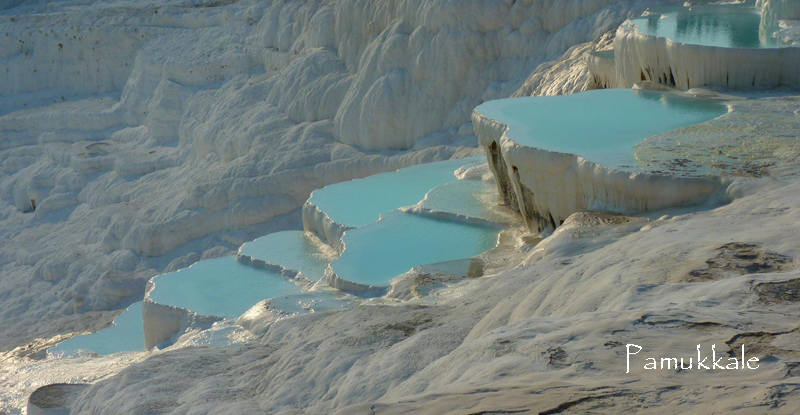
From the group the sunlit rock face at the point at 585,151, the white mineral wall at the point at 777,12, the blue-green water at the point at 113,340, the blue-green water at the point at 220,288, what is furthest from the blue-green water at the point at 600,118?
the blue-green water at the point at 113,340

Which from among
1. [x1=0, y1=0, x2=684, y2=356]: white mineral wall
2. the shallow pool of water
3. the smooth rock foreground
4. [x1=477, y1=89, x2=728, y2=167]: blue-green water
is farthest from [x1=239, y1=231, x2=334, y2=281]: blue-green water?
[x1=0, y1=0, x2=684, y2=356]: white mineral wall

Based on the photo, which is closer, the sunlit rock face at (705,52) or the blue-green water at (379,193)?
the sunlit rock face at (705,52)

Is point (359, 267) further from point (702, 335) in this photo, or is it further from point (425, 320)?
point (702, 335)

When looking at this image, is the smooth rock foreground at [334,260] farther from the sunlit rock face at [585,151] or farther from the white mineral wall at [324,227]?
the sunlit rock face at [585,151]

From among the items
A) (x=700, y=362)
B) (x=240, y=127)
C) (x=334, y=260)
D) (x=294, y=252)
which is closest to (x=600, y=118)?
(x=334, y=260)

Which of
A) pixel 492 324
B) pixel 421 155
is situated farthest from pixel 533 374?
pixel 421 155

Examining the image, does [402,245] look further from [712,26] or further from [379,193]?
[712,26]
